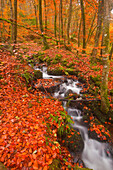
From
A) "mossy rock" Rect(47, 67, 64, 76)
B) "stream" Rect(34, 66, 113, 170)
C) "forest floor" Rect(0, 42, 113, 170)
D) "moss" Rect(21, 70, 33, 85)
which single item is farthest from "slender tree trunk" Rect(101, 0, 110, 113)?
"moss" Rect(21, 70, 33, 85)

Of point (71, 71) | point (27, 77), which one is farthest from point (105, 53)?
point (27, 77)

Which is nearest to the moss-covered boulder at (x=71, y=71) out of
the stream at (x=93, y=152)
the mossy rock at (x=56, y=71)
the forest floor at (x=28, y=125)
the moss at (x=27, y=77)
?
the mossy rock at (x=56, y=71)

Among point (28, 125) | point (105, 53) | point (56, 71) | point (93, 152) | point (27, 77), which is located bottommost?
point (93, 152)

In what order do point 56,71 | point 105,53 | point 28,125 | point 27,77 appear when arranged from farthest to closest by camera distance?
1. point 56,71
2. point 27,77
3. point 105,53
4. point 28,125

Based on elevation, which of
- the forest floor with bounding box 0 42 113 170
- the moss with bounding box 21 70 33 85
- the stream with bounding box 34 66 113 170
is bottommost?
the stream with bounding box 34 66 113 170

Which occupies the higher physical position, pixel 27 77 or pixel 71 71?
pixel 71 71

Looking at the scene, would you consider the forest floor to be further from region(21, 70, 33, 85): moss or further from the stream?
the stream

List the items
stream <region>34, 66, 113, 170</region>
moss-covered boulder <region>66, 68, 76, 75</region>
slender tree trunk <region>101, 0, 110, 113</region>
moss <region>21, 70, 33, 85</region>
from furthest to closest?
1. moss-covered boulder <region>66, 68, 76, 75</region>
2. moss <region>21, 70, 33, 85</region>
3. stream <region>34, 66, 113, 170</region>
4. slender tree trunk <region>101, 0, 110, 113</region>

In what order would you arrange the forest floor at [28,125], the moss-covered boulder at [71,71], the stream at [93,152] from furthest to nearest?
the moss-covered boulder at [71,71] → the stream at [93,152] → the forest floor at [28,125]

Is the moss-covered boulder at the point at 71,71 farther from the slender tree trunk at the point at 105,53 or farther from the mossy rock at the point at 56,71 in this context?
the slender tree trunk at the point at 105,53

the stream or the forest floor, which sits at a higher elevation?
the forest floor

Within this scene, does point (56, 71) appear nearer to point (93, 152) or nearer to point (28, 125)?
point (28, 125)

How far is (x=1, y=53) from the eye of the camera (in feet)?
22.9

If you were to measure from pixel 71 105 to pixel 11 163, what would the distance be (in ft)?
15.5
